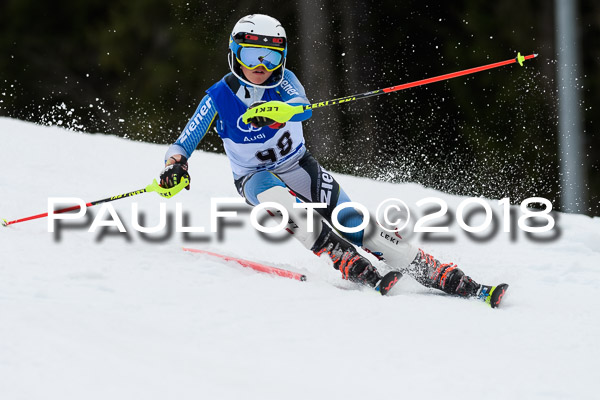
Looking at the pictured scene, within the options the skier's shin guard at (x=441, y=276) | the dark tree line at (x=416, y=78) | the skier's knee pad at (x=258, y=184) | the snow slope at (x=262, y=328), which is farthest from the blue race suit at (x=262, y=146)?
the dark tree line at (x=416, y=78)

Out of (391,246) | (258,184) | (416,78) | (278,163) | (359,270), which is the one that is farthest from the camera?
(416,78)

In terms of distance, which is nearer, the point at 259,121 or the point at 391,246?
the point at 259,121

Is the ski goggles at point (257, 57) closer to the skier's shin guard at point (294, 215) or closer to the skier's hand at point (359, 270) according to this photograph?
the skier's shin guard at point (294, 215)

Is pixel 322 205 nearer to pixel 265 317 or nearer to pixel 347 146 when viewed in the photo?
pixel 265 317

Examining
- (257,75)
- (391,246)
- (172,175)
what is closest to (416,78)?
(257,75)

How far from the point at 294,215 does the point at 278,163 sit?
1.44 ft

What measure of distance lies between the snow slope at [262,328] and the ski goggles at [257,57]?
103cm

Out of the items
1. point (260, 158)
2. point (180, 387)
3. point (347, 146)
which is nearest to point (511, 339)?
point (180, 387)

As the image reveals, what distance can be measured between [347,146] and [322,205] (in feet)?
37.2

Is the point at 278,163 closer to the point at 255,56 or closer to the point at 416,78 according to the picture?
the point at 255,56

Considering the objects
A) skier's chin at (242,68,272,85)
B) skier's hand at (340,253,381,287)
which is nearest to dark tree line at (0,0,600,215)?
skier's chin at (242,68,272,85)

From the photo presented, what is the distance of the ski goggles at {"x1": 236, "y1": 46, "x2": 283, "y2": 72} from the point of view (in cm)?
425

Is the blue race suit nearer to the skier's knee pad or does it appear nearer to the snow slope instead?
the skier's knee pad

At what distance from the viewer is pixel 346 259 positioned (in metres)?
4.17
